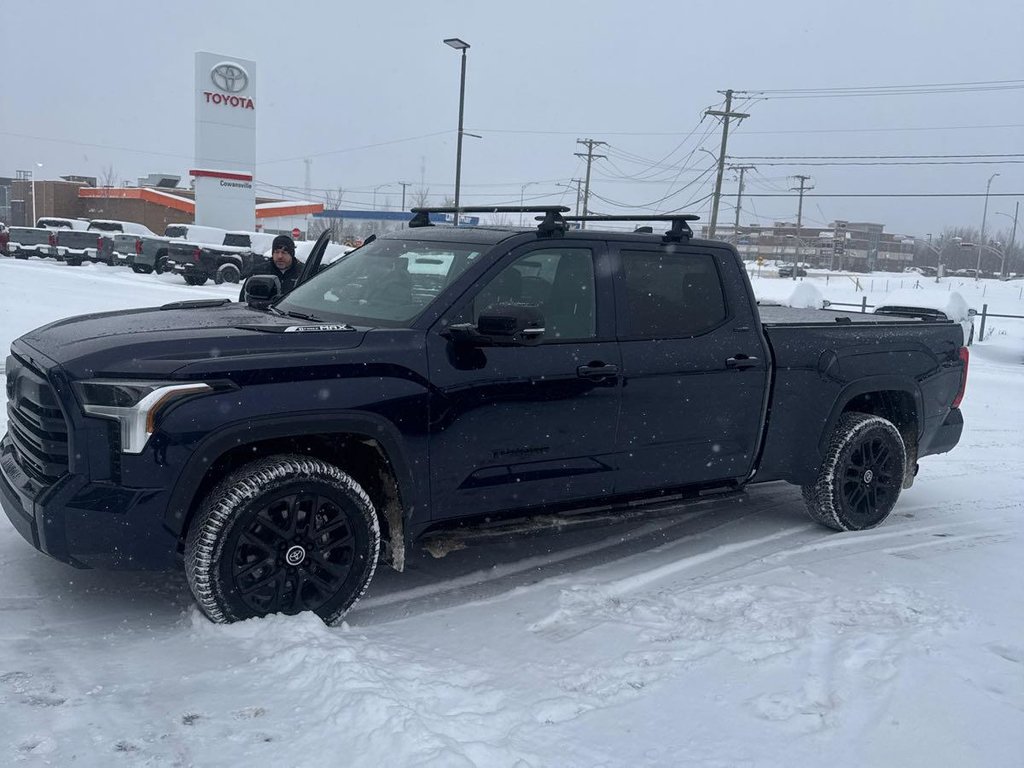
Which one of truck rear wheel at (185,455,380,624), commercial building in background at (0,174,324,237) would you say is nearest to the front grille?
truck rear wheel at (185,455,380,624)

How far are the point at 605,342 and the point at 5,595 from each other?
3.06 meters

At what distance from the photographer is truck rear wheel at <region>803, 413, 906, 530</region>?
592 centimetres

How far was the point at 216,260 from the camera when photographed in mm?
26641

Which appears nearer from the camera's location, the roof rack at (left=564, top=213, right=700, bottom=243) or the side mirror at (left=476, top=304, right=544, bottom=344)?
the side mirror at (left=476, top=304, right=544, bottom=344)

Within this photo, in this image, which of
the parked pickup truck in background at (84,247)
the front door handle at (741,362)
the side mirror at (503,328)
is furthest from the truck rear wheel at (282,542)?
the parked pickup truck in background at (84,247)

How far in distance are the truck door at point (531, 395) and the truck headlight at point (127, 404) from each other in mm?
1201

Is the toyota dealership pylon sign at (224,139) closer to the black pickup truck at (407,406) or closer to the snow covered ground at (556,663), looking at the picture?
the black pickup truck at (407,406)

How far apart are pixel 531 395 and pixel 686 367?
3.46 feet

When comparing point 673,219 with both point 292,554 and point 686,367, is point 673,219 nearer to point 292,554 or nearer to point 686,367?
point 686,367

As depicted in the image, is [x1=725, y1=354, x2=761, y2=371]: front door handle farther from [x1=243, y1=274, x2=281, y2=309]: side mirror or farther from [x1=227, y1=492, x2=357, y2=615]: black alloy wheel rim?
[x1=243, y1=274, x2=281, y2=309]: side mirror

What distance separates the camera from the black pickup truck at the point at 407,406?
3.61 meters

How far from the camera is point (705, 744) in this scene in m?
3.24

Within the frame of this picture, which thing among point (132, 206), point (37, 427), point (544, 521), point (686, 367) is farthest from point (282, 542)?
point (132, 206)

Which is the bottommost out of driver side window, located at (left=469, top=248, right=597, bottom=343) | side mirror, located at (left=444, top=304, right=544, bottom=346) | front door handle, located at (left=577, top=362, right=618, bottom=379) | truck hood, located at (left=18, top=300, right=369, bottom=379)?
front door handle, located at (left=577, top=362, right=618, bottom=379)
